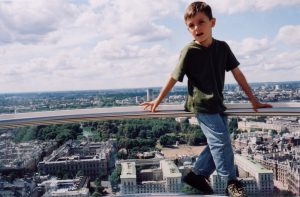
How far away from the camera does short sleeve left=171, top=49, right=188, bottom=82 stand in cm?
170

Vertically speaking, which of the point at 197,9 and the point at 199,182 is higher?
the point at 197,9

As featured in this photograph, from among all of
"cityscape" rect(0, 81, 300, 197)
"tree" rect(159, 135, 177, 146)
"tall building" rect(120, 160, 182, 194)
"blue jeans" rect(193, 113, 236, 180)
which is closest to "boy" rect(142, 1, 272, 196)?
"blue jeans" rect(193, 113, 236, 180)

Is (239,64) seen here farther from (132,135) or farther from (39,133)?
(39,133)

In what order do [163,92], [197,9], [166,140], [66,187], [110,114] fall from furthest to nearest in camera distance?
[166,140] → [66,187] → [110,114] → [163,92] → [197,9]

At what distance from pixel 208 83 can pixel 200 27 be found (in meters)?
0.24

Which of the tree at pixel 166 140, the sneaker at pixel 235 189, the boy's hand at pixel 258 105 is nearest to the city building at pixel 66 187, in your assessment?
the tree at pixel 166 140

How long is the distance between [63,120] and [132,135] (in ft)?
1.84

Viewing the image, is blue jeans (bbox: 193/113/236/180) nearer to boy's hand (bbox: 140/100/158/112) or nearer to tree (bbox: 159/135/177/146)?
boy's hand (bbox: 140/100/158/112)

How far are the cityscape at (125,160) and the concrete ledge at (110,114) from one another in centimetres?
8

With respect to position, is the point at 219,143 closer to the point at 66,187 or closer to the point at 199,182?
the point at 199,182

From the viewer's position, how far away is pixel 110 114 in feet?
6.17

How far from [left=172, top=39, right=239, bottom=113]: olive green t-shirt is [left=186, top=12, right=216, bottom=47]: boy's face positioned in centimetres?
3

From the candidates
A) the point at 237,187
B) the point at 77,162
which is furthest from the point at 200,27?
the point at 77,162

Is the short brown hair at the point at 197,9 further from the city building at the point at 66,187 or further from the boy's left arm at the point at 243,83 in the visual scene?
the city building at the point at 66,187
